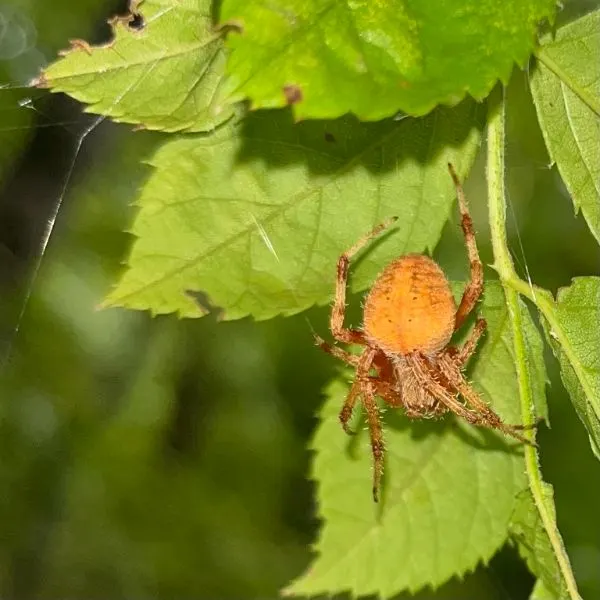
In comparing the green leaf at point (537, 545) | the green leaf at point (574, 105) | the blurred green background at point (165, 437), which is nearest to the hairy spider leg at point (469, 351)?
the green leaf at point (537, 545)

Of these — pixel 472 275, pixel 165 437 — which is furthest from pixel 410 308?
pixel 165 437

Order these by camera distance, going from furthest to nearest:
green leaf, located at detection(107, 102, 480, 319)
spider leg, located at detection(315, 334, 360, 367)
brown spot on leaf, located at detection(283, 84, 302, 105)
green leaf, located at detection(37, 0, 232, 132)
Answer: spider leg, located at detection(315, 334, 360, 367) < green leaf, located at detection(107, 102, 480, 319) < green leaf, located at detection(37, 0, 232, 132) < brown spot on leaf, located at detection(283, 84, 302, 105)

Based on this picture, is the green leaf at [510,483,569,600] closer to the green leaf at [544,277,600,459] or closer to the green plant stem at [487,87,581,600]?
the green plant stem at [487,87,581,600]

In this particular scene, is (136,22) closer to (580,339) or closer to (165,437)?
(580,339)

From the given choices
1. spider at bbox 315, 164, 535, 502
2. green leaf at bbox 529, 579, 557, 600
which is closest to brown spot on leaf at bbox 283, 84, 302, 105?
spider at bbox 315, 164, 535, 502

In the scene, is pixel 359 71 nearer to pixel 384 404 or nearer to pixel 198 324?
pixel 384 404

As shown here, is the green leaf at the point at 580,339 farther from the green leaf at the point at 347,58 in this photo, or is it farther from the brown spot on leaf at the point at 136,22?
the brown spot on leaf at the point at 136,22
